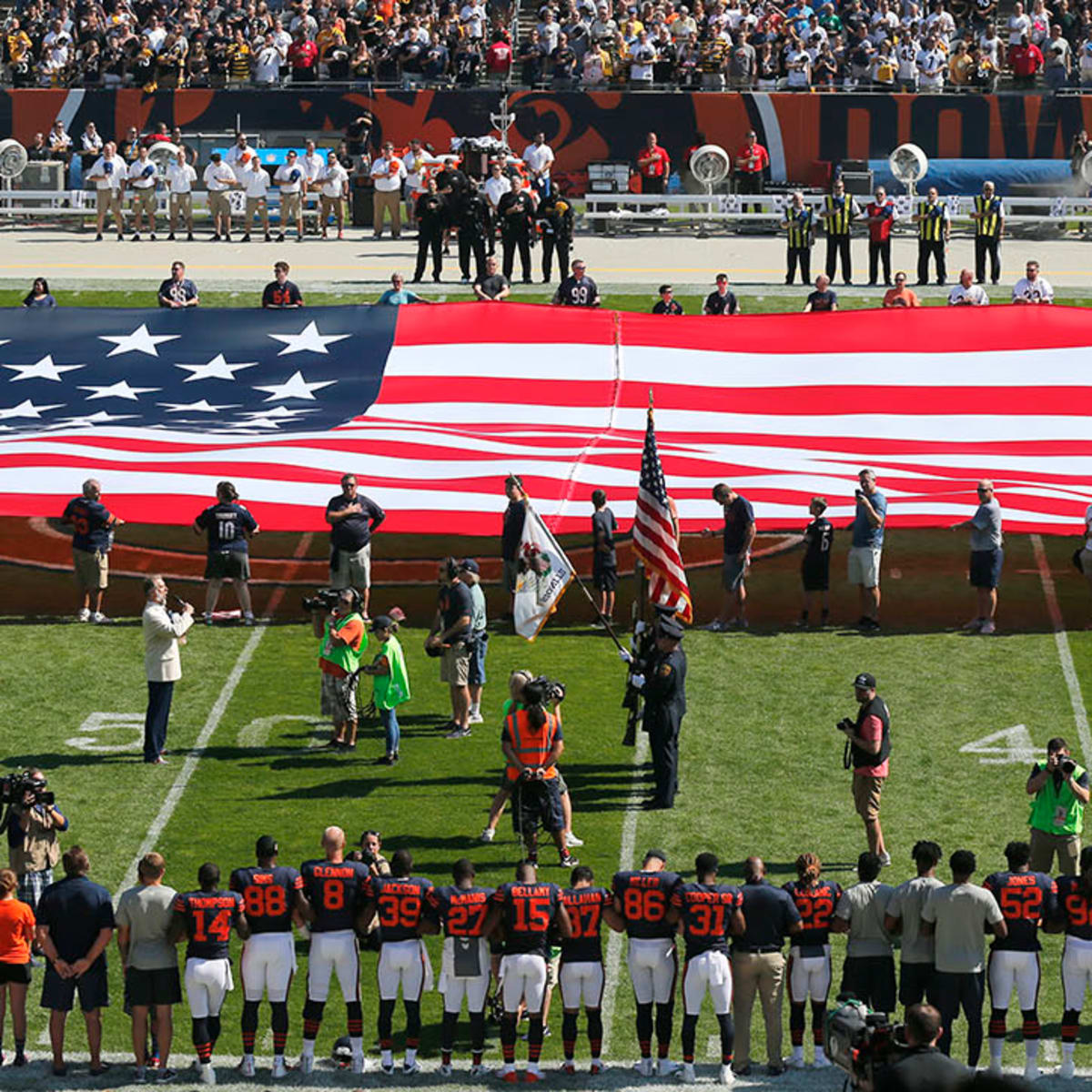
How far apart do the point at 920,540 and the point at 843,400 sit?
72.9 inches

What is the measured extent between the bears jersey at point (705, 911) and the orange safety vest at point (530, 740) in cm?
281

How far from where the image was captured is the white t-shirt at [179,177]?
36.2 m

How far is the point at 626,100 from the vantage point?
40.1 meters

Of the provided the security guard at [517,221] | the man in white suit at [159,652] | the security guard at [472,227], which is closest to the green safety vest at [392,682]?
the man in white suit at [159,652]

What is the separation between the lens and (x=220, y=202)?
119ft

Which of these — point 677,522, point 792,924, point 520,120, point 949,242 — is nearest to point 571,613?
point 677,522

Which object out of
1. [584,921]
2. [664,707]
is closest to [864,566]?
[664,707]

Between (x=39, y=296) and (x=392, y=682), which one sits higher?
(x=39, y=296)

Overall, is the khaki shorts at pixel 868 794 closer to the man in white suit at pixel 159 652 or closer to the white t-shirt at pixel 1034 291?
the man in white suit at pixel 159 652

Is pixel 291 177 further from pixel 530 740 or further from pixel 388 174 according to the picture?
pixel 530 740

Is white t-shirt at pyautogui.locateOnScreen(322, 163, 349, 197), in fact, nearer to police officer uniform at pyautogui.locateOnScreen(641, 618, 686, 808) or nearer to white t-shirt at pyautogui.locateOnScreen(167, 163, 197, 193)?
white t-shirt at pyautogui.locateOnScreen(167, 163, 197, 193)

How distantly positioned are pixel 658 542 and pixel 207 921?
5.80 meters

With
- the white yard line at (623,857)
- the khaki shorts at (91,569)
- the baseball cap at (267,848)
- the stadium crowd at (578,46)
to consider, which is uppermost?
the stadium crowd at (578,46)

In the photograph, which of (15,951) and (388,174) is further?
(388,174)
